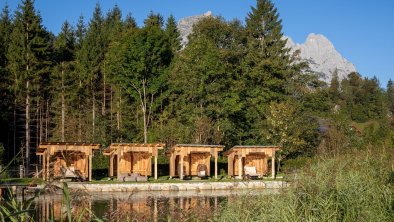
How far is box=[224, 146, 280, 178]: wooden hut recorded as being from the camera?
27438 millimetres

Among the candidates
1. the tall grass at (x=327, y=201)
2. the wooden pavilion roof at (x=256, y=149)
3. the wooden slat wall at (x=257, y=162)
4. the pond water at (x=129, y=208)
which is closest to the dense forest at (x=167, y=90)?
the wooden slat wall at (x=257, y=162)

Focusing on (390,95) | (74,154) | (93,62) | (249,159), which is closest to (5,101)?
(93,62)

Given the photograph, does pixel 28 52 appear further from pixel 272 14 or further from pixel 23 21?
pixel 272 14

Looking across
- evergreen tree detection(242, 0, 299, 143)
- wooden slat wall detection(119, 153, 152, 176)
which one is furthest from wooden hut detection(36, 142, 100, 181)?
evergreen tree detection(242, 0, 299, 143)

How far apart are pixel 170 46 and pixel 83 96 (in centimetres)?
920

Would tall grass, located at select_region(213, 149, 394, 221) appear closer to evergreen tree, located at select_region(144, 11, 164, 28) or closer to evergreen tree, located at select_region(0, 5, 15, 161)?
evergreen tree, located at select_region(0, 5, 15, 161)

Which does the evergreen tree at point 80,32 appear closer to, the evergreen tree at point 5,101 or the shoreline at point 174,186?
the evergreen tree at point 5,101

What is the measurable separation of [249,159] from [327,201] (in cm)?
2249

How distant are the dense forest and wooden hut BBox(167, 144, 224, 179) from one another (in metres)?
5.35

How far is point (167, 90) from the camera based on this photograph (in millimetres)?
41406

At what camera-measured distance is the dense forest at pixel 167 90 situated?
118ft

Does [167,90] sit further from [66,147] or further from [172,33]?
[66,147]

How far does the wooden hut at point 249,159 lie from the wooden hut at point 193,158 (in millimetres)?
1275

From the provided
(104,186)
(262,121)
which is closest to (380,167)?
(104,186)
